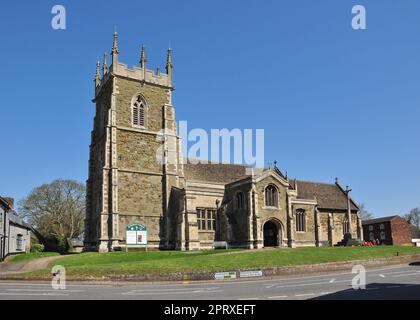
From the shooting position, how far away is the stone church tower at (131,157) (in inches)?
1668

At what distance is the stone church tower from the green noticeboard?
0.52 metres

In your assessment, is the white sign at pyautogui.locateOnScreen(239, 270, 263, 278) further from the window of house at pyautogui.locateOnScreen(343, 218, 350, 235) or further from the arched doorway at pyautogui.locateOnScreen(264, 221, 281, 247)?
the window of house at pyautogui.locateOnScreen(343, 218, 350, 235)

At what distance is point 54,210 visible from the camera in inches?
2562

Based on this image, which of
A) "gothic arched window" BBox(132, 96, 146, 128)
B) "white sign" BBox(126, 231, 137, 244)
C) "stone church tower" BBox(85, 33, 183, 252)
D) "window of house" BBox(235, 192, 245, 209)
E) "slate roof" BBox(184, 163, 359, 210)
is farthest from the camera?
"slate roof" BBox(184, 163, 359, 210)

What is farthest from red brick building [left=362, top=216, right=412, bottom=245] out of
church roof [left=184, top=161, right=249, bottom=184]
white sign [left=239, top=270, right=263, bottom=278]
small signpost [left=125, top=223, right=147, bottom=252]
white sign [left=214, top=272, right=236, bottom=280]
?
white sign [left=214, top=272, right=236, bottom=280]

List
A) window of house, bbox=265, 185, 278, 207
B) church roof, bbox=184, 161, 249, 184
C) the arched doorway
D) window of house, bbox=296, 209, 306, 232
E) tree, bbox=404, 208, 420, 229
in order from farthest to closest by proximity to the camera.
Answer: tree, bbox=404, 208, 420, 229 < church roof, bbox=184, 161, 249, 184 < window of house, bbox=296, 209, 306, 232 < the arched doorway < window of house, bbox=265, 185, 278, 207

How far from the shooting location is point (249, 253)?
34.4m

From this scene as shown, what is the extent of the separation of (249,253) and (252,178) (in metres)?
10.0

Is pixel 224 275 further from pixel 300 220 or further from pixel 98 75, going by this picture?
pixel 98 75

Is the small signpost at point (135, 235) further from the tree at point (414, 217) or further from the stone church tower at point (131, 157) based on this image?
the tree at point (414, 217)

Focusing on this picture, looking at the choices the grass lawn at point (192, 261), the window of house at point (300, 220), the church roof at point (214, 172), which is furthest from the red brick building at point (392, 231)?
the grass lawn at point (192, 261)

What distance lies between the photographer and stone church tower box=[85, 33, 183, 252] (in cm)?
4238
